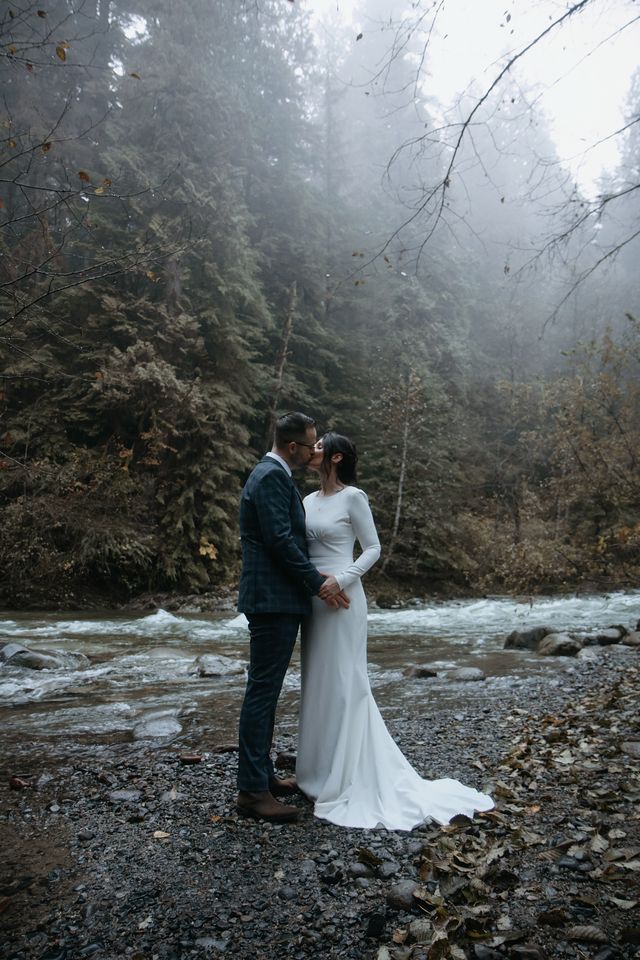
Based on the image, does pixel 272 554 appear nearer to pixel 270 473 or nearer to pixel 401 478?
pixel 270 473

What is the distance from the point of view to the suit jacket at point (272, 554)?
3.74 m

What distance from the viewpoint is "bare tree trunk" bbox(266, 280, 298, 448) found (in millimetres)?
21125

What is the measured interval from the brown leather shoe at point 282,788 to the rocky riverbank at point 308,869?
27 cm

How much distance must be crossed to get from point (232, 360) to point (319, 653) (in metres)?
16.2

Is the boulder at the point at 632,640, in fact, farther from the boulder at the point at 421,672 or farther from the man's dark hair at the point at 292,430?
the man's dark hair at the point at 292,430

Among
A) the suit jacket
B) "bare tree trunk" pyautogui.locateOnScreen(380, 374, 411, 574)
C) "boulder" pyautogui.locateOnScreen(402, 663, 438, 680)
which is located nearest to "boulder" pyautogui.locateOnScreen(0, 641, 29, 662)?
"boulder" pyautogui.locateOnScreen(402, 663, 438, 680)

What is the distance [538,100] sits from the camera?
396 cm

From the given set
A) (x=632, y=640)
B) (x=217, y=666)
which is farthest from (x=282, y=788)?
(x=632, y=640)

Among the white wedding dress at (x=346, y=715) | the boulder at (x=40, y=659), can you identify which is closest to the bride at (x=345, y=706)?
the white wedding dress at (x=346, y=715)

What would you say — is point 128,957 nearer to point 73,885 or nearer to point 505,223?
Result: point 73,885

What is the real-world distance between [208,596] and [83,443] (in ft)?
18.3

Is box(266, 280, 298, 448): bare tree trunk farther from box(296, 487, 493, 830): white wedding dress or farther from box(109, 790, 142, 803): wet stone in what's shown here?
box(109, 790, 142, 803): wet stone

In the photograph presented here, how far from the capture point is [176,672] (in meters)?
8.30

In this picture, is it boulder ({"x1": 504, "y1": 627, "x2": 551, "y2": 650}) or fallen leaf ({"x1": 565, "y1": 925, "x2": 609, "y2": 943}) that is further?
boulder ({"x1": 504, "y1": 627, "x2": 551, "y2": 650})
